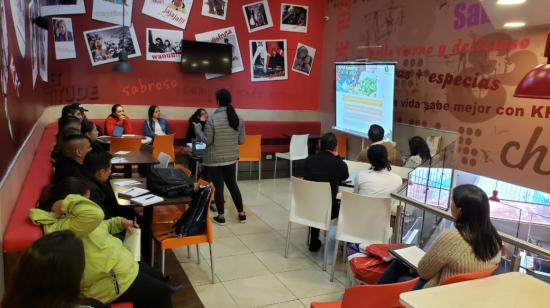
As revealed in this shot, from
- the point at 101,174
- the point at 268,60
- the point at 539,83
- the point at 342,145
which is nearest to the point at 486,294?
the point at 539,83

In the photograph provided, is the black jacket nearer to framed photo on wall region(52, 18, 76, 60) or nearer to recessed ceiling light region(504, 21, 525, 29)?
recessed ceiling light region(504, 21, 525, 29)

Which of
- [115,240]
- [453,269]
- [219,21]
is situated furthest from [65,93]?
[453,269]

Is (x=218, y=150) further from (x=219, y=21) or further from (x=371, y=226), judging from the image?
(x=219, y=21)

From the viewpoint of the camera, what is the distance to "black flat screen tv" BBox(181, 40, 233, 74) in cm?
729

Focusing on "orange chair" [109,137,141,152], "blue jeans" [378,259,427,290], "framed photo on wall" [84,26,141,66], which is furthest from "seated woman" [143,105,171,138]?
"blue jeans" [378,259,427,290]

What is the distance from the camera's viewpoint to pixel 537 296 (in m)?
1.74

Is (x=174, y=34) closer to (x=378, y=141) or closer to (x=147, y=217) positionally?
(x=378, y=141)

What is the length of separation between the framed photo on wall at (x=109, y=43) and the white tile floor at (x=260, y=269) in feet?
11.5

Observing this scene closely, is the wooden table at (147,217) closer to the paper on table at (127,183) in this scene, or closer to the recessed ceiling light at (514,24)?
the paper on table at (127,183)

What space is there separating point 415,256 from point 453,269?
1.41 feet

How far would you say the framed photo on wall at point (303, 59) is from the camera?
8164 millimetres

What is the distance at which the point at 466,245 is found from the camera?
2229mm

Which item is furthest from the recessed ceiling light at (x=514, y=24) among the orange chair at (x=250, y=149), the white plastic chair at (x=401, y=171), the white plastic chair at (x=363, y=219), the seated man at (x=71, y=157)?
the seated man at (x=71, y=157)

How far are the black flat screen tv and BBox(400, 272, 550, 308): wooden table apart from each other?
20.6 feet
